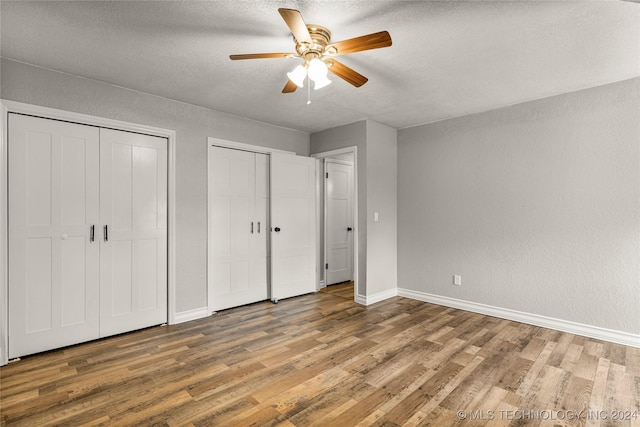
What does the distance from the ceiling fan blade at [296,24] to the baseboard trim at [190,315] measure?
3.10 meters

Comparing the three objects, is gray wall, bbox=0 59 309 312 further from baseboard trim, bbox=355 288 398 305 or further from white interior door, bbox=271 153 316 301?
baseboard trim, bbox=355 288 398 305

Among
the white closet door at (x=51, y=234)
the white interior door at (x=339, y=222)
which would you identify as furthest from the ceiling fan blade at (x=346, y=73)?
the white interior door at (x=339, y=222)

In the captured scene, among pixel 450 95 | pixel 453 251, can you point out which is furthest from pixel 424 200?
pixel 450 95

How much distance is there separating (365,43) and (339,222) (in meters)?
3.81

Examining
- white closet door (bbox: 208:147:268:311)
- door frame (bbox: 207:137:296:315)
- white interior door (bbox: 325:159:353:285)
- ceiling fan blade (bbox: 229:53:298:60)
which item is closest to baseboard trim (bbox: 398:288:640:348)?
white interior door (bbox: 325:159:353:285)

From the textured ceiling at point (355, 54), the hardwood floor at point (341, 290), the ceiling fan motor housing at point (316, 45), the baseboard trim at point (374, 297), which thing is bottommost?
the hardwood floor at point (341, 290)

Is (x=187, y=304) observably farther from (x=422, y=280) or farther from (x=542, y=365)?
(x=542, y=365)

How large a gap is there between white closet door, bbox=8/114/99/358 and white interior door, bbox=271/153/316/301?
6.78 feet

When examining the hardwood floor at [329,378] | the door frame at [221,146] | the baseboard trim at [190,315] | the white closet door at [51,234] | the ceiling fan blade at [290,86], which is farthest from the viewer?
the door frame at [221,146]

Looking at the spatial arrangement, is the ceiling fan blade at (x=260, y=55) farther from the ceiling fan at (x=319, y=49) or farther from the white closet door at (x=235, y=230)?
the white closet door at (x=235, y=230)

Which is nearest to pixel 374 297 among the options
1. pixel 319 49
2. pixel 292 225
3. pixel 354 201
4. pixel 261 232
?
pixel 354 201

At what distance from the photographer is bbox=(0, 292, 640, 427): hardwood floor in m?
1.96

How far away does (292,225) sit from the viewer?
182 inches

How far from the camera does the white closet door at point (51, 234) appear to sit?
2656mm
